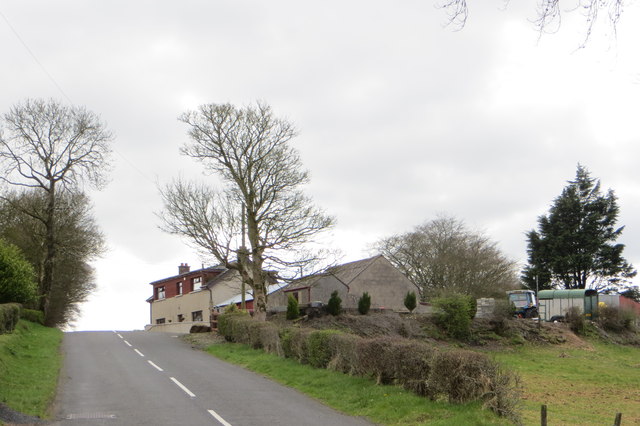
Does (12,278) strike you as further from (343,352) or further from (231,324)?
(343,352)

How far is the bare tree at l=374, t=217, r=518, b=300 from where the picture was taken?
2633 inches

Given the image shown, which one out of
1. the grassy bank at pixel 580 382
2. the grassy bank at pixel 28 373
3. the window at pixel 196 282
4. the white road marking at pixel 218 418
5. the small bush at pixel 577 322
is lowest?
the grassy bank at pixel 580 382

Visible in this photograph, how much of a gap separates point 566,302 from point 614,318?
4625 millimetres

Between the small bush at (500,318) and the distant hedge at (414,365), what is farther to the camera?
the small bush at (500,318)

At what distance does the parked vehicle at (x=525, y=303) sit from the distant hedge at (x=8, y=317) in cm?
3988

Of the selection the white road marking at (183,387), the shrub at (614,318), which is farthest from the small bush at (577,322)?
the white road marking at (183,387)

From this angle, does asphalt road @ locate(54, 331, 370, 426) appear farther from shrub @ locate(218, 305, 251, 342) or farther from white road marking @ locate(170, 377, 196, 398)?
shrub @ locate(218, 305, 251, 342)

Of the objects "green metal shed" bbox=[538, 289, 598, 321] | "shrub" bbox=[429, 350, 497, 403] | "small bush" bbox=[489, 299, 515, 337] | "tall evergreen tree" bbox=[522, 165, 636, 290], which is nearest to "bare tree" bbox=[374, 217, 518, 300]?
"tall evergreen tree" bbox=[522, 165, 636, 290]

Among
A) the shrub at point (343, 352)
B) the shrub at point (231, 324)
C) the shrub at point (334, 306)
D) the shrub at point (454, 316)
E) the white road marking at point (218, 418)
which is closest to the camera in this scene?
the white road marking at point (218, 418)

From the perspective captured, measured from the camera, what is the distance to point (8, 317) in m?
25.3

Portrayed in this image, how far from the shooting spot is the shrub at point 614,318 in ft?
153

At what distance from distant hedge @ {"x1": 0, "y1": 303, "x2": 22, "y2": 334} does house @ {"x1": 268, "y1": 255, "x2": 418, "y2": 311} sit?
29.4 metres

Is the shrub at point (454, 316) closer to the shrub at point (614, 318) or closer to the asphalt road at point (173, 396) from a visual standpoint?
the shrub at point (614, 318)

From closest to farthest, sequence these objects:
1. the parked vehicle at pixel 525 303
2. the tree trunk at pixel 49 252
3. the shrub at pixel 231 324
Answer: the shrub at pixel 231 324, the tree trunk at pixel 49 252, the parked vehicle at pixel 525 303
